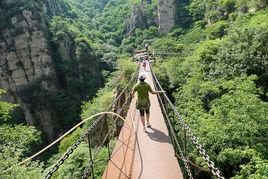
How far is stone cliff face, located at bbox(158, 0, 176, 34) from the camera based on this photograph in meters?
85.8

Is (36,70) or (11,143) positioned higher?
(11,143)

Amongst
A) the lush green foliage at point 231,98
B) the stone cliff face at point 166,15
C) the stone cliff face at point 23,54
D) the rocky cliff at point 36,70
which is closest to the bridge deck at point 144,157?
the lush green foliage at point 231,98

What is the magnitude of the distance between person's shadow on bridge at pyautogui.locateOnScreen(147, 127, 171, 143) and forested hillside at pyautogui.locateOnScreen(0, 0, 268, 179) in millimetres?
2831

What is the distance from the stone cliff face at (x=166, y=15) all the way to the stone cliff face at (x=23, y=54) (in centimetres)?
3577

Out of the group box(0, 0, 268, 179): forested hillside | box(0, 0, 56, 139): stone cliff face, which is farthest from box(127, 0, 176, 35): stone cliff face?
box(0, 0, 56, 139): stone cliff face

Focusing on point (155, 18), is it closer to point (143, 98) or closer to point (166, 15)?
point (166, 15)

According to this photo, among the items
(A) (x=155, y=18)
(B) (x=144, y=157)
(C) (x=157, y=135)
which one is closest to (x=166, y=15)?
(A) (x=155, y=18)

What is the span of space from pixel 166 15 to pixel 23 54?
4117 centimetres

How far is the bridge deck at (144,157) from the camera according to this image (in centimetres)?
681

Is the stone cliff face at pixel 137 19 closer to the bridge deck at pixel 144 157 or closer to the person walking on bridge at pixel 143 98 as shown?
the person walking on bridge at pixel 143 98

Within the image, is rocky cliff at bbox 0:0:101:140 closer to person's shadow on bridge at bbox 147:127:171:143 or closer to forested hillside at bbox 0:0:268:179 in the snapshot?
forested hillside at bbox 0:0:268:179

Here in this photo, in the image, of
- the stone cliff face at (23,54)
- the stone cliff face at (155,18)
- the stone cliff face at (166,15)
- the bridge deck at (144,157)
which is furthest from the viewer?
the stone cliff face at (155,18)

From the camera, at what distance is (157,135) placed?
8.87 m

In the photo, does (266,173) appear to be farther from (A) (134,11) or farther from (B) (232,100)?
(A) (134,11)
